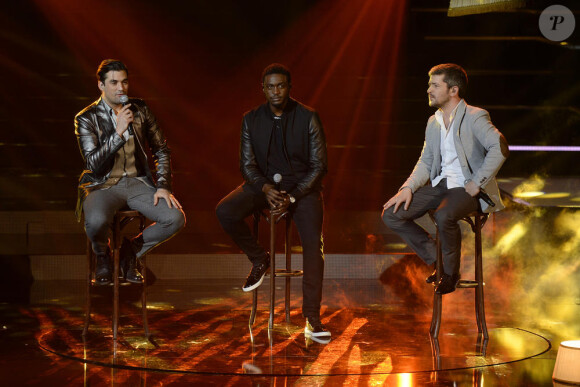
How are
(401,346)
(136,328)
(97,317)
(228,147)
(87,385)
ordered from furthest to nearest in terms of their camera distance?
(228,147) < (97,317) < (136,328) < (401,346) < (87,385)

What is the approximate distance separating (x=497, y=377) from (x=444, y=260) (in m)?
0.88

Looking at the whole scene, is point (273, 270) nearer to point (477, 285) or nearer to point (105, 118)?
point (477, 285)

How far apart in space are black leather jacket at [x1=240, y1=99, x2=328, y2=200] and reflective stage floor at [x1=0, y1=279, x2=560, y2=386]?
0.92 m

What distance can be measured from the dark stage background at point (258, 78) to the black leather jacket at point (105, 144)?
362 cm

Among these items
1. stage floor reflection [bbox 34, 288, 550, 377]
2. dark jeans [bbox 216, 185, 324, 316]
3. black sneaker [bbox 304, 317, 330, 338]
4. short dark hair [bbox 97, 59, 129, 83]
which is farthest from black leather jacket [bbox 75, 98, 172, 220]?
black sneaker [bbox 304, 317, 330, 338]

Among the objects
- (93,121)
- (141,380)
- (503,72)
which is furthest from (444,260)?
(503,72)

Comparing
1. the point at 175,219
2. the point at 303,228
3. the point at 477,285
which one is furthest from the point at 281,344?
the point at 477,285

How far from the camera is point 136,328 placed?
4.46 m

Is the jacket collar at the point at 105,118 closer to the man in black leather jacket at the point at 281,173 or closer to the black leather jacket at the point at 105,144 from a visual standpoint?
the black leather jacket at the point at 105,144

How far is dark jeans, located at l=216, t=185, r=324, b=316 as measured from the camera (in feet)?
14.1

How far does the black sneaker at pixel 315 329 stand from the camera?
414 centimetres

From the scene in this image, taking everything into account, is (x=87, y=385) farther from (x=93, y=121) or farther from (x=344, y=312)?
(x=344, y=312)

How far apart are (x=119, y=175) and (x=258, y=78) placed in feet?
13.5

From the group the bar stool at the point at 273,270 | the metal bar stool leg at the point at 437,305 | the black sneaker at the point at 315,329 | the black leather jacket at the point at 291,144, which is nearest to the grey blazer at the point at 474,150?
the metal bar stool leg at the point at 437,305
